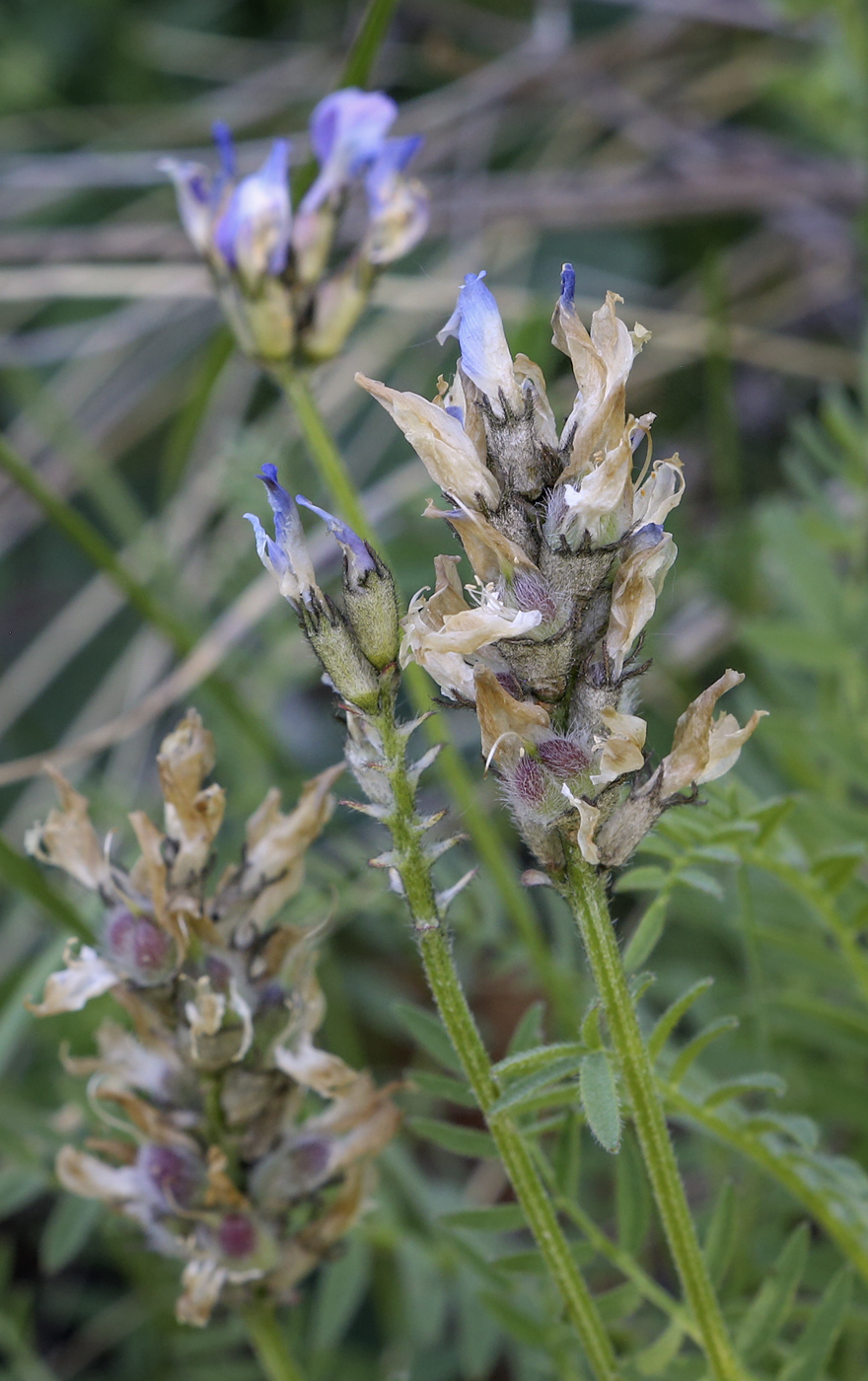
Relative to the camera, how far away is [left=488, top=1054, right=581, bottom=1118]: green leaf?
641mm

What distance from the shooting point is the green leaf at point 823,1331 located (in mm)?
842

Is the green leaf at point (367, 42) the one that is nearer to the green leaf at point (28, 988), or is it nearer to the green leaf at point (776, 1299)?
the green leaf at point (28, 988)

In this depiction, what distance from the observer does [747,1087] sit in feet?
2.45

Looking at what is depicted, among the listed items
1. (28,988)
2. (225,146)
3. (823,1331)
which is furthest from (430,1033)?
(225,146)

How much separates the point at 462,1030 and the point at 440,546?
3.87 feet

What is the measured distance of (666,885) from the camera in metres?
0.82

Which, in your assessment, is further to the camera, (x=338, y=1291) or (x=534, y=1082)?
(x=338, y=1291)

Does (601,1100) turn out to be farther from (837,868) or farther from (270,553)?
(837,868)

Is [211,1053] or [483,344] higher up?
[483,344]

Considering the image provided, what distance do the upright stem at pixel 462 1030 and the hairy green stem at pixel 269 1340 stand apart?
25 cm

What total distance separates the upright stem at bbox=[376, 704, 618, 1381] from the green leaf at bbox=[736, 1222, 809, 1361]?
165mm

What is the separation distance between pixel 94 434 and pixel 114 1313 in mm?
1368

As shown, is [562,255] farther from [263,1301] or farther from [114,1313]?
[263,1301]

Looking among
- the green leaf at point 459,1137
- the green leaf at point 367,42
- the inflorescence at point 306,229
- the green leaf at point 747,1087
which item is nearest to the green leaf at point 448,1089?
the green leaf at point 459,1137
